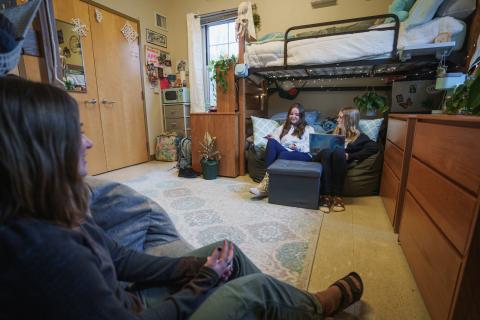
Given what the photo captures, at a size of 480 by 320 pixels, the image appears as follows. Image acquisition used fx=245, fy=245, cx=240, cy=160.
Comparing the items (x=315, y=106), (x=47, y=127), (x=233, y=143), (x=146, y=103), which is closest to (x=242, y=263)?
(x=47, y=127)

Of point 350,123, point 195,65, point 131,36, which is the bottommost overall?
point 350,123

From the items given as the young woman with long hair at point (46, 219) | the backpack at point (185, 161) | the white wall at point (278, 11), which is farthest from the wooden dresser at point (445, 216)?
the white wall at point (278, 11)

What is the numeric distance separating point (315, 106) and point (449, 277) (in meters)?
2.94

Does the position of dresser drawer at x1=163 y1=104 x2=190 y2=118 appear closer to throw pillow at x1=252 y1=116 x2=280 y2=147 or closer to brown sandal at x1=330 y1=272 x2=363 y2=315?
throw pillow at x1=252 y1=116 x2=280 y2=147

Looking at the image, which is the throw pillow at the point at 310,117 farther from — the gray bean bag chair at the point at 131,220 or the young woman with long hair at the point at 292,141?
the gray bean bag chair at the point at 131,220

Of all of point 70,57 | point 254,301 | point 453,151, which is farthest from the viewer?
point 70,57

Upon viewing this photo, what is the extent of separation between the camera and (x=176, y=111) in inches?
161

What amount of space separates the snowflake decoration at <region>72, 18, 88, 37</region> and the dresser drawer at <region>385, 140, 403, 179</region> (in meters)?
3.53

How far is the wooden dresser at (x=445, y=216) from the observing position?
76 centimetres

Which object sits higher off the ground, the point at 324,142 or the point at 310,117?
the point at 310,117

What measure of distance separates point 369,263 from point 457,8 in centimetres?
206

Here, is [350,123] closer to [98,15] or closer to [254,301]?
[254,301]

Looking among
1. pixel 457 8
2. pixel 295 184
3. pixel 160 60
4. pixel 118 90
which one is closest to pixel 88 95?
pixel 118 90

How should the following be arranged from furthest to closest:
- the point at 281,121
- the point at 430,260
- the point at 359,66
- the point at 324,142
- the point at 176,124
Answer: the point at 176,124 < the point at 281,121 < the point at 359,66 < the point at 324,142 < the point at 430,260
